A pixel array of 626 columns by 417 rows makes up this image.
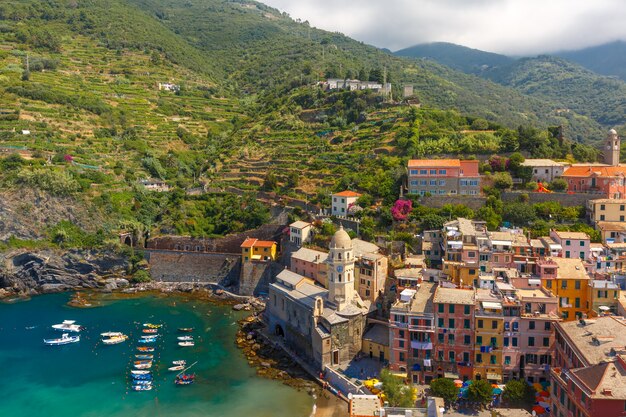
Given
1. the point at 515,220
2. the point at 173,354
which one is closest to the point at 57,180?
the point at 173,354

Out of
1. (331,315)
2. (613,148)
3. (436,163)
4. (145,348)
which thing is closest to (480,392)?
(331,315)

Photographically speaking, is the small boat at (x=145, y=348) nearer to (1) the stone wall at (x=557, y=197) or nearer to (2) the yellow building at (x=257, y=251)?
(2) the yellow building at (x=257, y=251)

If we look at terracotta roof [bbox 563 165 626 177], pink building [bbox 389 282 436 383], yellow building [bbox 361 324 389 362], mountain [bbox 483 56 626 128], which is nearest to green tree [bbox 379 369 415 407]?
pink building [bbox 389 282 436 383]

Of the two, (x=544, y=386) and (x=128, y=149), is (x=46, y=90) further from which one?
(x=544, y=386)

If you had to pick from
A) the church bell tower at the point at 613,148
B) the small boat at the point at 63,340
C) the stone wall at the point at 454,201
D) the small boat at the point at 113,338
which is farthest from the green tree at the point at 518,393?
the small boat at the point at 63,340

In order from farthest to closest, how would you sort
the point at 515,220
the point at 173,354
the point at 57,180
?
the point at 57,180
the point at 515,220
the point at 173,354

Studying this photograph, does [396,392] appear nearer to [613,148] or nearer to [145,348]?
[145,348]
